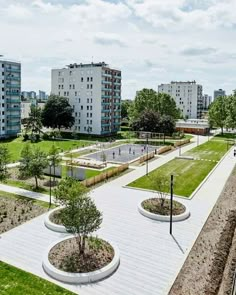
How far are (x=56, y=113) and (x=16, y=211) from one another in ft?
169

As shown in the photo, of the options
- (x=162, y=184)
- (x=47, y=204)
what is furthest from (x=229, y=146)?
(x=47, y=204)

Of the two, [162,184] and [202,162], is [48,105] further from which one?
[162,184]

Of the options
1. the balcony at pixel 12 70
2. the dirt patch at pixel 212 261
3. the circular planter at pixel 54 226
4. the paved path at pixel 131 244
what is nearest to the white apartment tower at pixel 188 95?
the balcony at pixel 12 70

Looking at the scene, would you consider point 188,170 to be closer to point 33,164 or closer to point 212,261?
point 33,164

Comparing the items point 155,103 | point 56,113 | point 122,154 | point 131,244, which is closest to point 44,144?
point 56,113

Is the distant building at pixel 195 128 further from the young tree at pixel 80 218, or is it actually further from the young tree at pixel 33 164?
the young tree at pixel 80 218

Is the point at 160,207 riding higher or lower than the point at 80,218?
lower

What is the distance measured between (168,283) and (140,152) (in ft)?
135

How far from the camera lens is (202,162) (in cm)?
4712

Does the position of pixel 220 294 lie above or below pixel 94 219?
below

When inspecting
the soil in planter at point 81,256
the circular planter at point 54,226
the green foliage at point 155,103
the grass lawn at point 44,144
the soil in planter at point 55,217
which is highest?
the green foliage at point 155,103

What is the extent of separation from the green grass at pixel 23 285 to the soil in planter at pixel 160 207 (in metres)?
11.7

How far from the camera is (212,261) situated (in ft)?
58.3

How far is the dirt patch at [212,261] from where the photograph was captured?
15.3 meters
